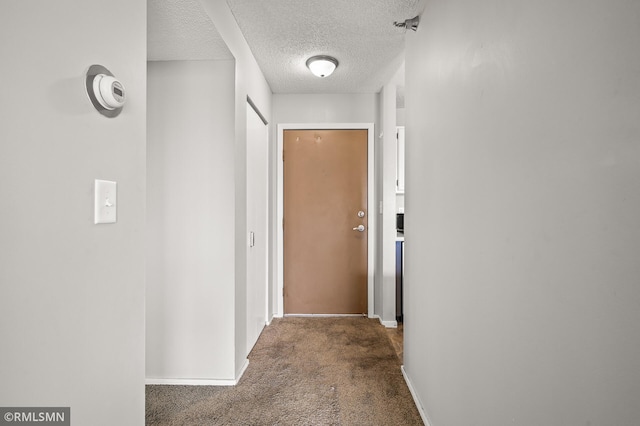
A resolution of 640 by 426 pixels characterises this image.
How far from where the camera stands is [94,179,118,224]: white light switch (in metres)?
0.87

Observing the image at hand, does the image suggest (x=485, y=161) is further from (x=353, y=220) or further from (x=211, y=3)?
(x=353, y=220)

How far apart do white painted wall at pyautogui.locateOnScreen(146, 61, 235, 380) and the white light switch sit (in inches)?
48.4

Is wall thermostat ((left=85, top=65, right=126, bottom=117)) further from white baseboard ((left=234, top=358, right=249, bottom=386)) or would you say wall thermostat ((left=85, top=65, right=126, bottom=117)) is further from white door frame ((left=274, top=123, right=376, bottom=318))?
white door frame ((left=274, top=123, right=376, bottom=318))

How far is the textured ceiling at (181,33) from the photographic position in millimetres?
1654

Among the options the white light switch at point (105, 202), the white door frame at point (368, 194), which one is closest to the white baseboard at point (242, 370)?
the white door frame at point (368, 194)

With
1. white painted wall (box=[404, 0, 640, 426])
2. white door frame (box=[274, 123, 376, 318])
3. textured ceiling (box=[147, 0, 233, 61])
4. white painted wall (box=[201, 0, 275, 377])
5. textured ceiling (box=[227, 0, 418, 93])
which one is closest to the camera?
white painted wall (box=[404, 0, 640, 426])

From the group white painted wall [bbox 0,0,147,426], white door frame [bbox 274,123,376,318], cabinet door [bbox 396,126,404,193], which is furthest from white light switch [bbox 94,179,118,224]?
cabinet door [bbox 396,126,404,193]

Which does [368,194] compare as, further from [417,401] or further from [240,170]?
[417,401]

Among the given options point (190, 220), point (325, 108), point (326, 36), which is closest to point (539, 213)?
point (190, 220)

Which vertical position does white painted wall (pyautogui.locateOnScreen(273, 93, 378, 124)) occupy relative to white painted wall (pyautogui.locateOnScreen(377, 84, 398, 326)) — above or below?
above

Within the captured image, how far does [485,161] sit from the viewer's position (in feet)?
Answer: 3.47

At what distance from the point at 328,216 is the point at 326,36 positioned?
5.81 feet

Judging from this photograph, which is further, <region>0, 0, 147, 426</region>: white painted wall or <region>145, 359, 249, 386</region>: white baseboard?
<region>145, 359, 249, 386</region>: white baseboard

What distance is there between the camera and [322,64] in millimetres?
2654
